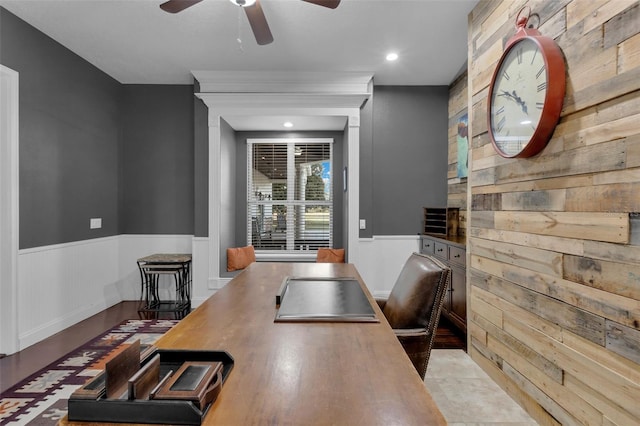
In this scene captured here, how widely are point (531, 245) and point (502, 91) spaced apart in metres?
1.01

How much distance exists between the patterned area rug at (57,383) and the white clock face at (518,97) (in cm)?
238

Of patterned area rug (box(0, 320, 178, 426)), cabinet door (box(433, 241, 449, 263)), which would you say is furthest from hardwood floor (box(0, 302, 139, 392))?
→ cabinet door (box(433, 241, 449, 263))

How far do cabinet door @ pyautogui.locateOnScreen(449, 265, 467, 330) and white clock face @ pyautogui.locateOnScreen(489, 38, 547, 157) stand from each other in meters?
1.44

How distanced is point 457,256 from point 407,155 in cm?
175

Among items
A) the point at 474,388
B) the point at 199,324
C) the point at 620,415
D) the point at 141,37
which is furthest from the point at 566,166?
the point at 141,37

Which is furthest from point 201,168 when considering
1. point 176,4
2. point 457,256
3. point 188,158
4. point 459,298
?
point 459,298

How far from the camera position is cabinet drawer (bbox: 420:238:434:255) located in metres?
4.12

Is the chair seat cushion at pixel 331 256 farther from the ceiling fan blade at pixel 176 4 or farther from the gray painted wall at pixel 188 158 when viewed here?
the ceiling fan blade at pixel 176 4

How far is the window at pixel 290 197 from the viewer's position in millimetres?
5258

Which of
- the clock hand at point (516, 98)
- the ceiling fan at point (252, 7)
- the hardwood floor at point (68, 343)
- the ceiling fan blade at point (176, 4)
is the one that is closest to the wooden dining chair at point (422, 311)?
the clock hand at point (516, 98)

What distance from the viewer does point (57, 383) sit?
94.3 inches

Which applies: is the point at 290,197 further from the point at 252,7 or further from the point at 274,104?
the point at 252,7

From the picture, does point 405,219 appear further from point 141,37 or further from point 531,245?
point 141,37

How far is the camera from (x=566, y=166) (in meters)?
1.72
